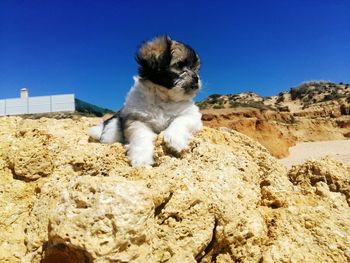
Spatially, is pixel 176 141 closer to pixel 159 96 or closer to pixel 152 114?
pixel 152 114

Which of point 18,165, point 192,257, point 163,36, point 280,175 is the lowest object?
point 192,257

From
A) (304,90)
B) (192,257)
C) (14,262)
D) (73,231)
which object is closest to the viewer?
(73,231)

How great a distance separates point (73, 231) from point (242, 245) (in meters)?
1.10

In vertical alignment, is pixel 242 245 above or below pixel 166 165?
below

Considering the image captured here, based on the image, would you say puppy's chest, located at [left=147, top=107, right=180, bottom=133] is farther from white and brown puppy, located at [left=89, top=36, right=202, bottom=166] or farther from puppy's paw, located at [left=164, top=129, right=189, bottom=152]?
puppy's paw, located at [left=164, top=129, right=189, bottom=152]

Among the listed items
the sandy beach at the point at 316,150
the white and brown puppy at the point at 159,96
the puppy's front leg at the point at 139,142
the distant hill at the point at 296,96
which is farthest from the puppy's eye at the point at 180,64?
the distant hill at the point at 296,96

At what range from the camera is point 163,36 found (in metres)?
5.25

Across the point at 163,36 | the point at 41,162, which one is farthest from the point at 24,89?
the point at 41,162

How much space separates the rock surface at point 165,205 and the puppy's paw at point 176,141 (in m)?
0.06

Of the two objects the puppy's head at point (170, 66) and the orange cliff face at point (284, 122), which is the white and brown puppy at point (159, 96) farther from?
the orange cliff face at point (284, 122)

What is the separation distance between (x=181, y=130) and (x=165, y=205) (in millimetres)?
1563

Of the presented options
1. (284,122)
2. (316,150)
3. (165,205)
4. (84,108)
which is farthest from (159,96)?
(84,108)

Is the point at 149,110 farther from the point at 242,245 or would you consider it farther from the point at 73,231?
the point at 73,231

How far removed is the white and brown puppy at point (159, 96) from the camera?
4.53 meters
